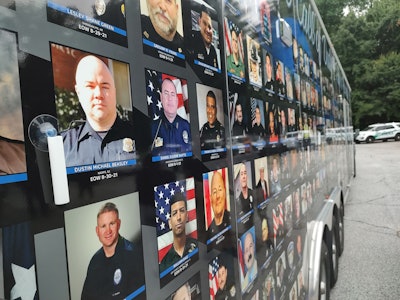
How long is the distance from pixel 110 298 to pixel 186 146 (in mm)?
581

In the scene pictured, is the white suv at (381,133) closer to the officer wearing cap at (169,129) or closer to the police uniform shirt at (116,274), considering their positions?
the officer wearing cap at (169,129)

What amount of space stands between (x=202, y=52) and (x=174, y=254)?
0.78m

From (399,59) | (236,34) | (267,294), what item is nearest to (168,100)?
(236,34)

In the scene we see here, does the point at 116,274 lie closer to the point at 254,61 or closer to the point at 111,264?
the point at 111,264

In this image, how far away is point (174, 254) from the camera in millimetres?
1219

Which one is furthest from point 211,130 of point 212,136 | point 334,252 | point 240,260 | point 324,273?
point 334,252

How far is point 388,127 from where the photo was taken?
101 feet

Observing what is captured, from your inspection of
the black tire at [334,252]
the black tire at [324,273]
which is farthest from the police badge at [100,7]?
the black tire at [334,252]

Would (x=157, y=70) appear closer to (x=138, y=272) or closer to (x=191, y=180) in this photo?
(x=191, y=180)

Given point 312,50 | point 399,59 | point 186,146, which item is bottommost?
point 186,146

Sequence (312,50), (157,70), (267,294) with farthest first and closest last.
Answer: (312,50) → (267,294) → (157,70)

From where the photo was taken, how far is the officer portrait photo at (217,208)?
4.78 ft

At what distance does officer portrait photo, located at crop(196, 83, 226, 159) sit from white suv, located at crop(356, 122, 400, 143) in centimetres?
3314

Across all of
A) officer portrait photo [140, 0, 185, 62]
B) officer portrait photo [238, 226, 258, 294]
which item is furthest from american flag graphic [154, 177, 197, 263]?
officer portrait photo [238, 226, 258, 294]
